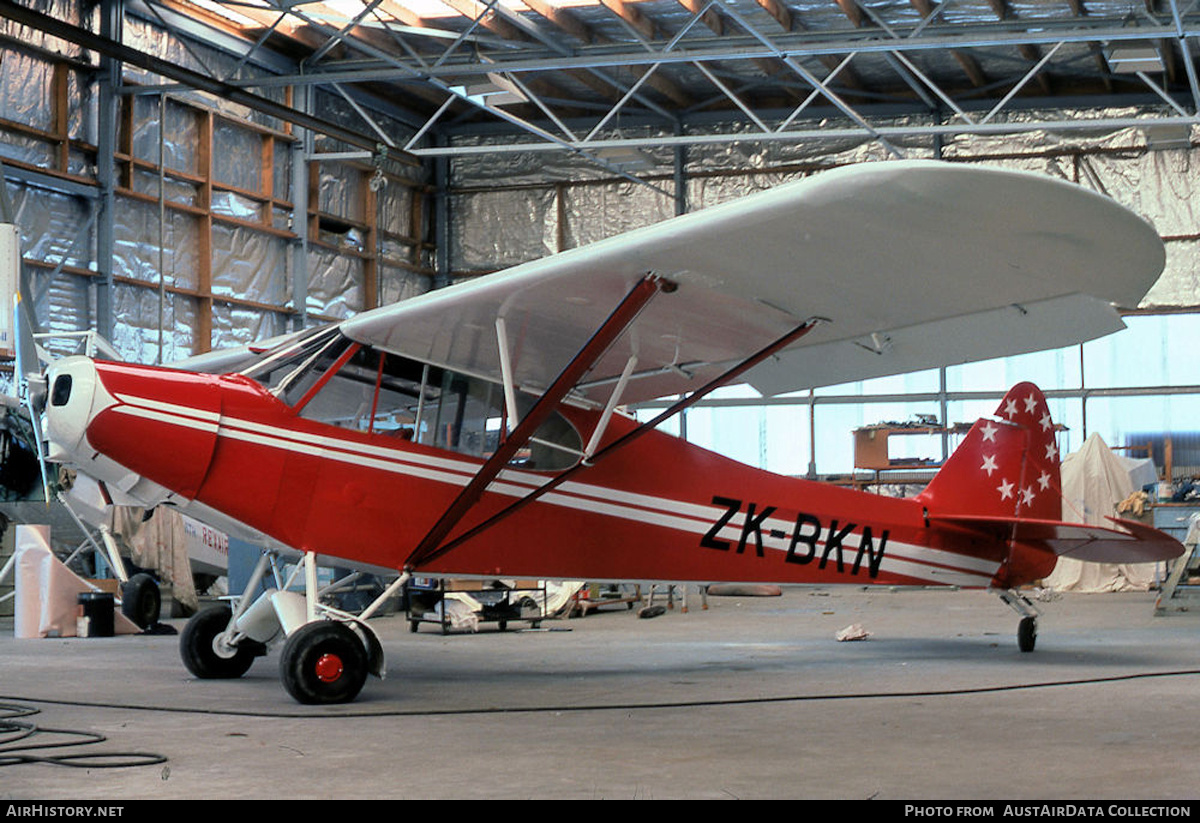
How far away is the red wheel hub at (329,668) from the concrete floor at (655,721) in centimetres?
24

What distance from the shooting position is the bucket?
12953mm

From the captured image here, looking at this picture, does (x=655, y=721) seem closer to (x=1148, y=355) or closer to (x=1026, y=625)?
(x=1026, y=625)

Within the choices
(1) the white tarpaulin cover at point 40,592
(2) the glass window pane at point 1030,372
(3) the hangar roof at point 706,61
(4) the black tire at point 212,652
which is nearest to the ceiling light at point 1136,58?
Answer: (3) the hangar roof at point 706,61

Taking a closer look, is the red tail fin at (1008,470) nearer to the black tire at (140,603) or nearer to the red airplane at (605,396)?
the red airplane at (605,396)

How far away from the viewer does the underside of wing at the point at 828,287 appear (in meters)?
5.51

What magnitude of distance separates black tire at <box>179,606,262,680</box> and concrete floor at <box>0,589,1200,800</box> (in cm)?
16

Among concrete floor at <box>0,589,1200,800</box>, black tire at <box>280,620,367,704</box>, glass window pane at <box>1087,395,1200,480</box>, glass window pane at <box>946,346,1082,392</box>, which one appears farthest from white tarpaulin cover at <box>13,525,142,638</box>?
glass window pane at <box>1087,395,1200,480</box>

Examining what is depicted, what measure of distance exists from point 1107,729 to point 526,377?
4.30m

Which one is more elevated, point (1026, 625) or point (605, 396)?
point (605, 396)

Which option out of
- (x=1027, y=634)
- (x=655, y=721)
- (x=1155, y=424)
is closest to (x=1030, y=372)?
(x=1155, y=424)

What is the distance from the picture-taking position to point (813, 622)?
14414 millimetres

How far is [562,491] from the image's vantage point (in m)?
8.34

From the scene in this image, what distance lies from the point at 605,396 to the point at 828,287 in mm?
2552

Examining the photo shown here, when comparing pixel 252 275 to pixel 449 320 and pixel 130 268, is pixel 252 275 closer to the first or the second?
pixel 130 268
